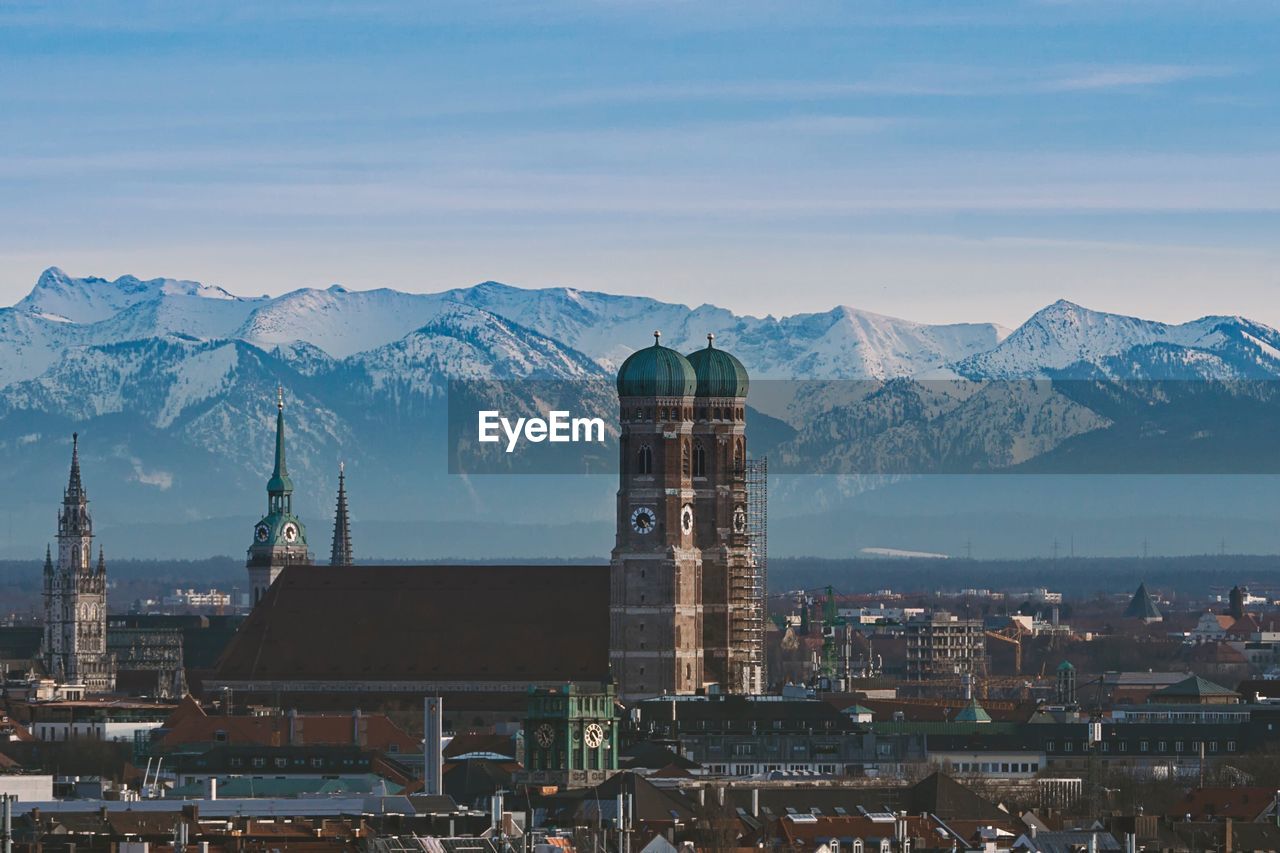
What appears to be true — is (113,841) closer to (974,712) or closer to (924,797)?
(924,797)

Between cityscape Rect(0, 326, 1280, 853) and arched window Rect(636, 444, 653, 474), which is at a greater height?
arched window Rect(636, 444, 653, 474)

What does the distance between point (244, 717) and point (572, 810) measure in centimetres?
4857

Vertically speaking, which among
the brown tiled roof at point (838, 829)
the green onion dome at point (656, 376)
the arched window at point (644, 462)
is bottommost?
the brown tiled roof at point (838, 829)

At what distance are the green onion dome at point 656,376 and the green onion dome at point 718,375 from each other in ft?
3.77

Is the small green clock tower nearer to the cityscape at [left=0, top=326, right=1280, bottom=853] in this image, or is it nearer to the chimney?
the cityscape at [left=0, top=326, right=1280, bottom=853]

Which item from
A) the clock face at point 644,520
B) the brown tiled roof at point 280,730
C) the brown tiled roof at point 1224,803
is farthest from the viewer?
the clock face at point 644,520

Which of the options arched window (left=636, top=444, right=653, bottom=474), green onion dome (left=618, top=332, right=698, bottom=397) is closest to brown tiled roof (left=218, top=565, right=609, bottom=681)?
arched window (left=636, top=444, right=653, bottom=474)

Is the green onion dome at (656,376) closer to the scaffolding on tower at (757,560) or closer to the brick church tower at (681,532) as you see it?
the brick church tower at (681,532)

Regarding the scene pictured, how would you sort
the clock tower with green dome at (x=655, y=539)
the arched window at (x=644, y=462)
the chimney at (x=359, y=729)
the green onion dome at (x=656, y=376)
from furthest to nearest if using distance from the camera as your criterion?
the arched window at (x=644, y=462) → the green onion dome at (x=656, y=376) → the clock tower with green dome at (x=655, y=539) → the chimney at (x=359, y=729)

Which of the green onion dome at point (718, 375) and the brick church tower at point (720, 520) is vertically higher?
the green onion dome at point (718, 375)

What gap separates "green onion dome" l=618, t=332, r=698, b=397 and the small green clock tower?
39.2 meters

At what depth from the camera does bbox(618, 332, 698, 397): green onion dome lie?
166250 mm

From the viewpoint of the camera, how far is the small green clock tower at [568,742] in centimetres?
12394

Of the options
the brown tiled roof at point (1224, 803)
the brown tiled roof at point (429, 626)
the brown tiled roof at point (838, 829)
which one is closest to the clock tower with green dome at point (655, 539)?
the brown tiled roof at point (429, 626)
